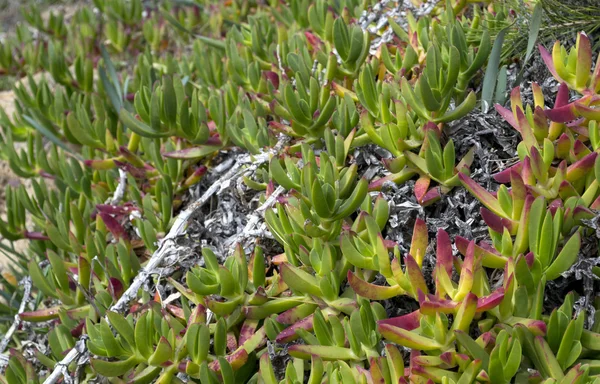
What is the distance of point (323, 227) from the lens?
1.43m

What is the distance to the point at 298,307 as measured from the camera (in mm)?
1410

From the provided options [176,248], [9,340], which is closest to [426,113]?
[176,248]

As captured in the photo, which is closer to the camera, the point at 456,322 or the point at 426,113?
the point at 456,322

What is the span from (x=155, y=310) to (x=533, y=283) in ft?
2.63

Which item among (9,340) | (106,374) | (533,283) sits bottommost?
(9,340)

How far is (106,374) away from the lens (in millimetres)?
1378

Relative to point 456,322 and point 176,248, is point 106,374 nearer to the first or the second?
point 176,248

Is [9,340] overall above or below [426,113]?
below

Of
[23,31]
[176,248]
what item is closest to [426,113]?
[176,248]

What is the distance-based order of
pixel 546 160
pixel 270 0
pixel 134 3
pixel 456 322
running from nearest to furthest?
pixel 456 322
pixel 546 160
pixel 270 0
pixel 134 3

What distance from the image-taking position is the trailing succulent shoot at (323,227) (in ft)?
4.04

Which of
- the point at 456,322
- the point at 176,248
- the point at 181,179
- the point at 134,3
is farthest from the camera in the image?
the point at 134,3

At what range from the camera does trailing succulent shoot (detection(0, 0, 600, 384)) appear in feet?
4.04

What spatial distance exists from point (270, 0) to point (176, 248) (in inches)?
57.1
